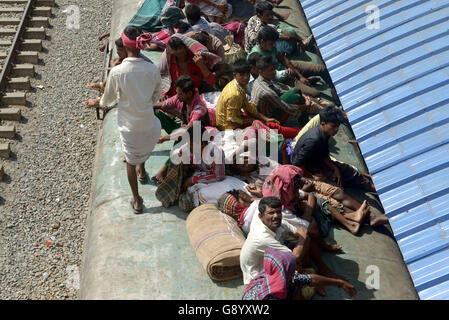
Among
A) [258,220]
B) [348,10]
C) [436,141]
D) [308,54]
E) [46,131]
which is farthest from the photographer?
[308,54]

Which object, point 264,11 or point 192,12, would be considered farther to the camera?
point 264,11

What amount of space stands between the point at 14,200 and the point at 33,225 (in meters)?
0.60

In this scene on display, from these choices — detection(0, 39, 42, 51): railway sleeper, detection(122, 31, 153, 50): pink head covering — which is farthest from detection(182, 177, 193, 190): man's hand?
detection(0, 39, 42, 51): railway sleeper

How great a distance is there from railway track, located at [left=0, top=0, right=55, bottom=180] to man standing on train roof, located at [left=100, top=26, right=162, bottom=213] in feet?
9.50

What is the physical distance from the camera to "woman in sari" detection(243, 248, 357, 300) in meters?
4.38

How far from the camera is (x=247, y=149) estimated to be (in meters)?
6.07

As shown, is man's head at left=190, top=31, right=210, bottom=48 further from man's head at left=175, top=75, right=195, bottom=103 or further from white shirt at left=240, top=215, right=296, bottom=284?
white shirt at left=240, top=215, right=296, bottom=284

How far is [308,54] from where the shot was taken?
9.84m

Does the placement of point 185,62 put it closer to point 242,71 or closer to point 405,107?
point 242,71

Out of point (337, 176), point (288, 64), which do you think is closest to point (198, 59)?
point (288, 64)

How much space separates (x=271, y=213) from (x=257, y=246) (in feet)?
1.08

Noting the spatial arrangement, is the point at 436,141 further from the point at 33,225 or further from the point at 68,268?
the point at 33,225

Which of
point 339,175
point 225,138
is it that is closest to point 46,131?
point 225,138

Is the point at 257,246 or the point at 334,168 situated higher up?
the point at 257,246
